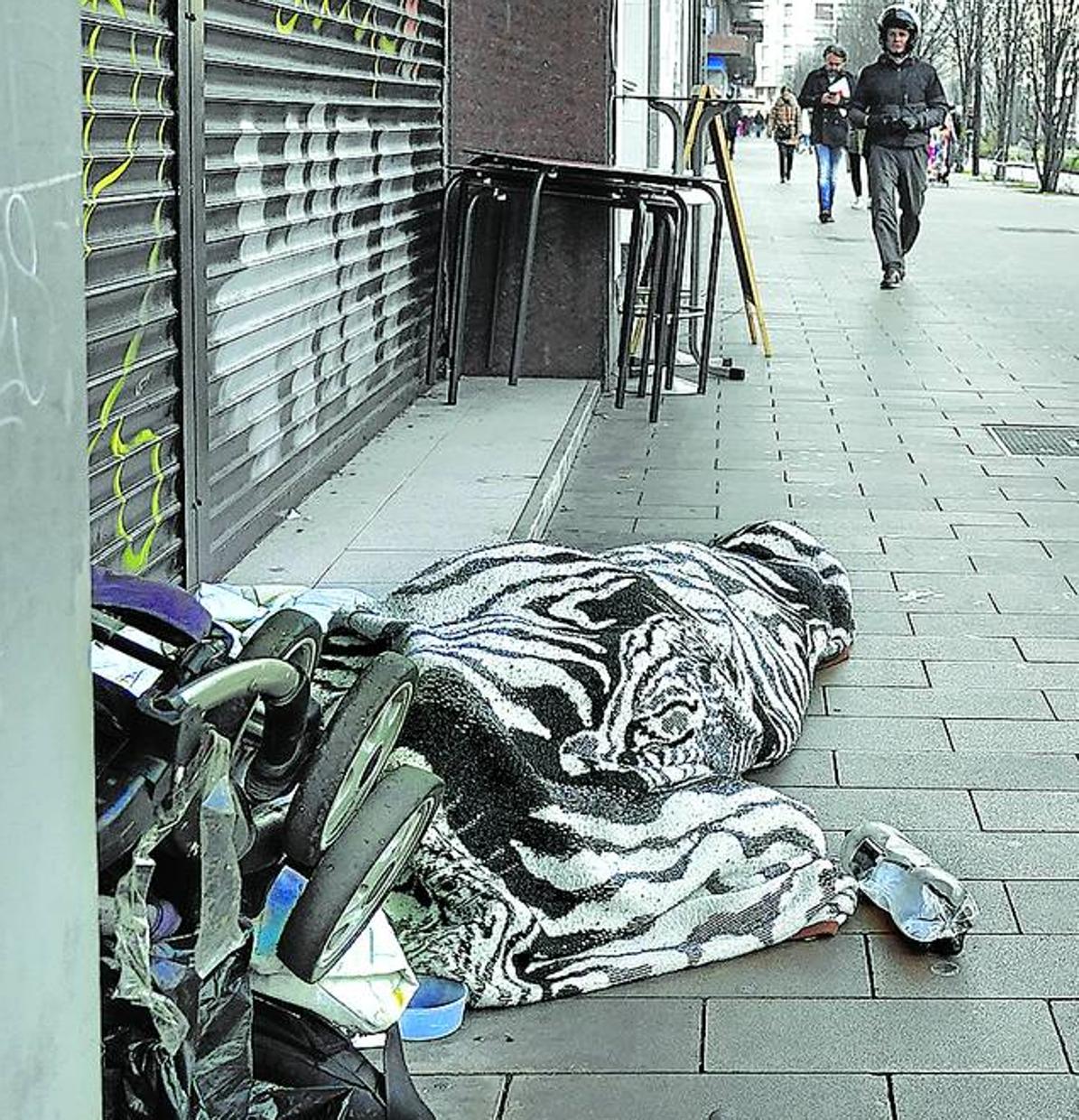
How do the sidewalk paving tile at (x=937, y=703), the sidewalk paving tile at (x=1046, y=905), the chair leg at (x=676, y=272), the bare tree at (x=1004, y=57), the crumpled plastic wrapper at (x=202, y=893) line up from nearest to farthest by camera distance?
1. the crumpled plastic wrapper at (x=202, y=893)
2. the sidewalk paving tile at (x=1046, y=905)
3. the sidewalk paving tile at (x=937, y=703)
4. the chair leg at (x=676, y=272)
5. the bare tree at (x=1004, y=57)

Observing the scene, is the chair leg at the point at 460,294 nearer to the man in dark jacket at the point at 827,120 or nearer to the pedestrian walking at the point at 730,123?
the pedestrian walking at the point at 730,123

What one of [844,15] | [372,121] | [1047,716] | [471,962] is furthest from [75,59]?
[844,15]

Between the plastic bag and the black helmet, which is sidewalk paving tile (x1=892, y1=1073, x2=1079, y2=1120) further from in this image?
the black helmet

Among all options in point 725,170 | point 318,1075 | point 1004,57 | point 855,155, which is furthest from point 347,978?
point 1004,57

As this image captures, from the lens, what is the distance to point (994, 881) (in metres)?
3.92

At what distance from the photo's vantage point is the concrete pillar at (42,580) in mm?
1585

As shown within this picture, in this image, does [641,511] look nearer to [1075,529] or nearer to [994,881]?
[1075,529]

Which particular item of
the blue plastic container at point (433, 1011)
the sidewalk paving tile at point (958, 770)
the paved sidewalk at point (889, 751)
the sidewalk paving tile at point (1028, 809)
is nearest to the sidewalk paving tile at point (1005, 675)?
the paved sidewalk at point (889, 751)

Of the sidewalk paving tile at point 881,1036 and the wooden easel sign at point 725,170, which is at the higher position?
the wooden easel sign at point 725,170

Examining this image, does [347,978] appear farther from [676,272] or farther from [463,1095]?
[676,272]

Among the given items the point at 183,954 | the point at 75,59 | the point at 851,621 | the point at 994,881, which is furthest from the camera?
the point at 851,621

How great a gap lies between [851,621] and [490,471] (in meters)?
1.85

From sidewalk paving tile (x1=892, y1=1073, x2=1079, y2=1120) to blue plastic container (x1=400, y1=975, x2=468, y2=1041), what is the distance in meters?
0.69

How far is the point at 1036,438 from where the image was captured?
30.2ft
